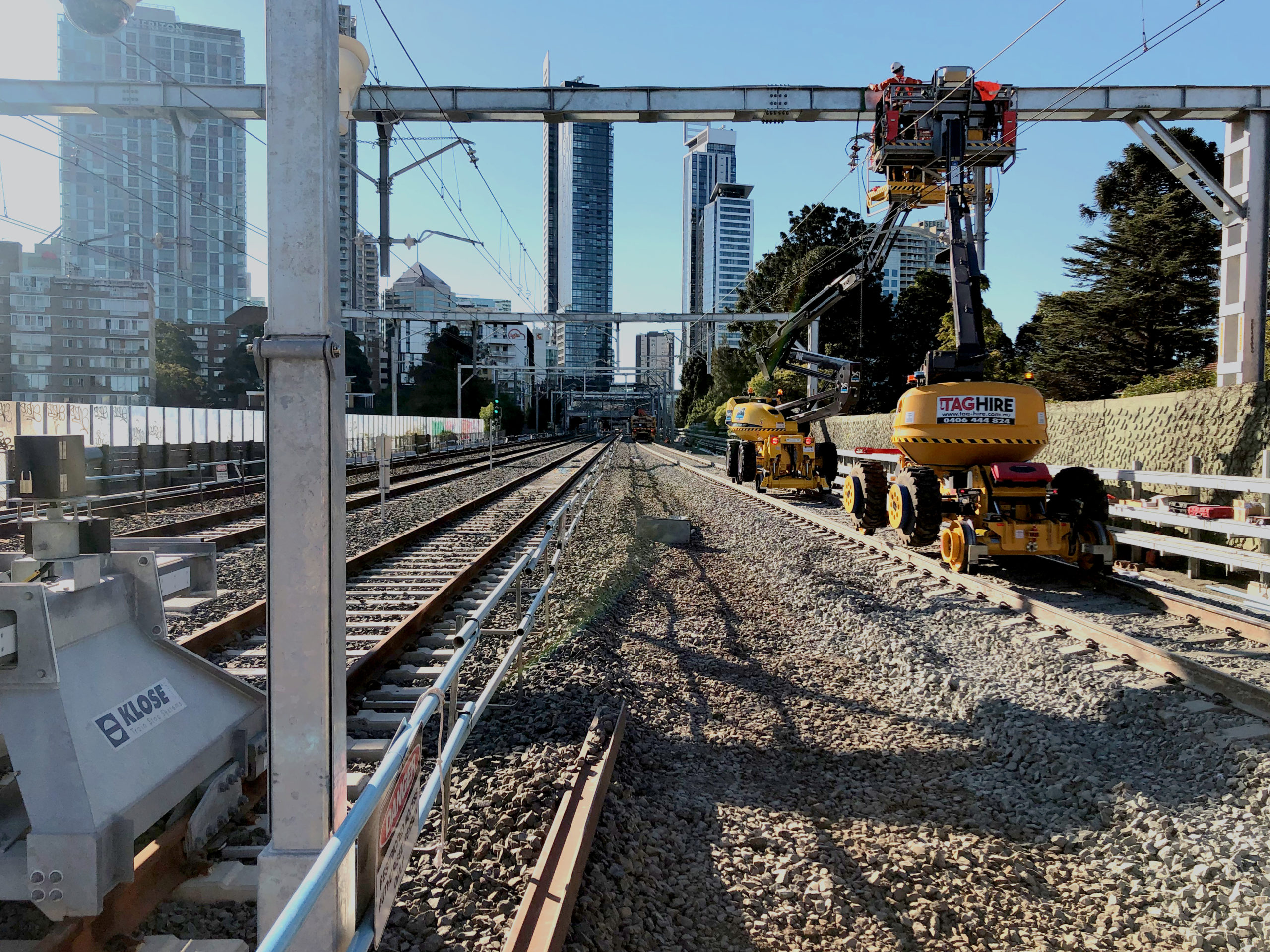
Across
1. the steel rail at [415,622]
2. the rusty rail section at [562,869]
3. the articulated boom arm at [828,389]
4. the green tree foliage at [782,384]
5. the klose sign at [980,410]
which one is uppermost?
the green tree foliage at [782,384]

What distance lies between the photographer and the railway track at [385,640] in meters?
2.87

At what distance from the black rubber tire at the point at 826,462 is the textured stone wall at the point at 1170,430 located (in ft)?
16.2

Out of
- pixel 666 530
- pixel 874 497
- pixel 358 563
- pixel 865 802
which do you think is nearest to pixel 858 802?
pixel 865 802

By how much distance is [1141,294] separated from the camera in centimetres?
3069

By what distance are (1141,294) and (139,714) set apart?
115 ft

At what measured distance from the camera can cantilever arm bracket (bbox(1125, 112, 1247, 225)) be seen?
13.4 m

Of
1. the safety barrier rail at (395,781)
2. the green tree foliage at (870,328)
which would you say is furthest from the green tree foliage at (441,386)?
the safety barrier rail at (395,781)

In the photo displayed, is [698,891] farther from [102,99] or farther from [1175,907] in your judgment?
[102,99]

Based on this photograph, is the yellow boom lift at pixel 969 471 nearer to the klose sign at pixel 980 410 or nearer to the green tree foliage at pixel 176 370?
the klose sign at pixel 980 410

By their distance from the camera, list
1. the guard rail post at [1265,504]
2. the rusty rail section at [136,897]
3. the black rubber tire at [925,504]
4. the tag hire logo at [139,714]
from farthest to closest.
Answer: the black rubber tire at [925,504] < the guard rail post at [1265,504] < the tag hire logo at [139,714] < the rusty rail section at [136,897]

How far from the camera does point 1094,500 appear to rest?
358 inches

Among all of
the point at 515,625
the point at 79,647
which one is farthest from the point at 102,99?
the point at 79,647

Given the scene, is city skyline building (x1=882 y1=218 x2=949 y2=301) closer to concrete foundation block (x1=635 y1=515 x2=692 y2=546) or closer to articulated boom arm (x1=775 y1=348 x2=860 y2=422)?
articulated boom arm (x1=775 y1=348 x2=860 y2=422)

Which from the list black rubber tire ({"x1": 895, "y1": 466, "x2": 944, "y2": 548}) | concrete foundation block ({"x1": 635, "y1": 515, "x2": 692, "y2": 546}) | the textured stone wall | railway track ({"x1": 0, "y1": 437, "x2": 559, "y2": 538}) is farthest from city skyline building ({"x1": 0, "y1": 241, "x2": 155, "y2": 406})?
black rubber tire ({"x1": 895, "y1": 466, "x2": 944, "y2": 548})
